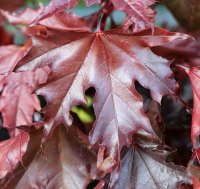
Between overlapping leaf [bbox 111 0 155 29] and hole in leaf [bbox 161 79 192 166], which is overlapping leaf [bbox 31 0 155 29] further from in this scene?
hole in leaf [bbox 161 79 192 166]

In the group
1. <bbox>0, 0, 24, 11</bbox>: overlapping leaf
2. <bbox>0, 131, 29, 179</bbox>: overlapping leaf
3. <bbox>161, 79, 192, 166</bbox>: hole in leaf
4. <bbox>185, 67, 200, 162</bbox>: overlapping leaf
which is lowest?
<bbox>161, 79, 192, 166</bbox>: hole in leaf

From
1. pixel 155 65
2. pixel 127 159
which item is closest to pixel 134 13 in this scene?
pixel 155 65

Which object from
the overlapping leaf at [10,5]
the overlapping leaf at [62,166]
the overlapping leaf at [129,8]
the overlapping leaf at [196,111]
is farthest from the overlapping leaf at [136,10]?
the overlapping leaf at [10,5]

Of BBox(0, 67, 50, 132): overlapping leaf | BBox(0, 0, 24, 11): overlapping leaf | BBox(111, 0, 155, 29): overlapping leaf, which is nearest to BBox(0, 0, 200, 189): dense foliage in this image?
BBox(111, 0, 155, 29): overlapping leaf

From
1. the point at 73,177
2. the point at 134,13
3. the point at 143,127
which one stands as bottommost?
the point at 73,177

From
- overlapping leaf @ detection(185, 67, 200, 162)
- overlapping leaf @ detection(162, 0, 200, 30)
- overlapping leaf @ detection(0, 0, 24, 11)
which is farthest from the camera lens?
overlapping leaf @ detection(0, 0, 24, 11)

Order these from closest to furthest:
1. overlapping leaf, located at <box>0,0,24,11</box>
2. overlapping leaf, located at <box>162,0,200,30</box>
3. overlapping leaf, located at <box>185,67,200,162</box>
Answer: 1. overlapping leaf, located at <box>185,67,200,162</box>
2. overlapping leaf, located at <box>162,0,200,30</box>
3. overlapping leaf, located at <box>0,0,24,11</box>

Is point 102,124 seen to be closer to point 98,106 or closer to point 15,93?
point 98,106
